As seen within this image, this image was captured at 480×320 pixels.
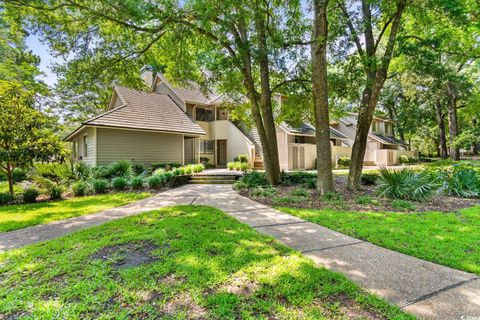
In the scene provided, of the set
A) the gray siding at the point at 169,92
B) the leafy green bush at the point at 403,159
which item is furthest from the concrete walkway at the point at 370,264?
the leafy green bush at the point at 403,159

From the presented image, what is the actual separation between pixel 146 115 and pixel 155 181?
7143 millimetres

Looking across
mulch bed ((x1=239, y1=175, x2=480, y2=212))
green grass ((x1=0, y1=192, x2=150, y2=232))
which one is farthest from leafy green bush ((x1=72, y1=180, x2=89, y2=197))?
mulch bed ((x1=239, y1=175, x2=480, y2=212))

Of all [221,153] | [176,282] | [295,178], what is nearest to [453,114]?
[295,178]

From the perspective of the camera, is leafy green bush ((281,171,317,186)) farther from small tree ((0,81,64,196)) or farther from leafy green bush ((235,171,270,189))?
small tree ((0,81,64,196))

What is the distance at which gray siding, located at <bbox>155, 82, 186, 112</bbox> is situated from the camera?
68.1ft

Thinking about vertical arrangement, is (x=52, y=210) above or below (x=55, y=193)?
below

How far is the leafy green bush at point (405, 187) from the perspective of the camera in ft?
25.2

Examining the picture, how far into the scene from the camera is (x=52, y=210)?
707 cm

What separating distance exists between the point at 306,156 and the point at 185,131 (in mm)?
10440

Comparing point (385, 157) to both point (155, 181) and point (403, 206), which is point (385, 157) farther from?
point (155, 181)

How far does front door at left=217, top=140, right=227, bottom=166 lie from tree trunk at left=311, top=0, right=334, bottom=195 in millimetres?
14345

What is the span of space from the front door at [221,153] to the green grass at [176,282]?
58.7 ft

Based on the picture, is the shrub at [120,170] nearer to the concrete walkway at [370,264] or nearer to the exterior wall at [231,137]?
the concrete walkway at [370,264]

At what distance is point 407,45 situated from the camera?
808 centimetres
